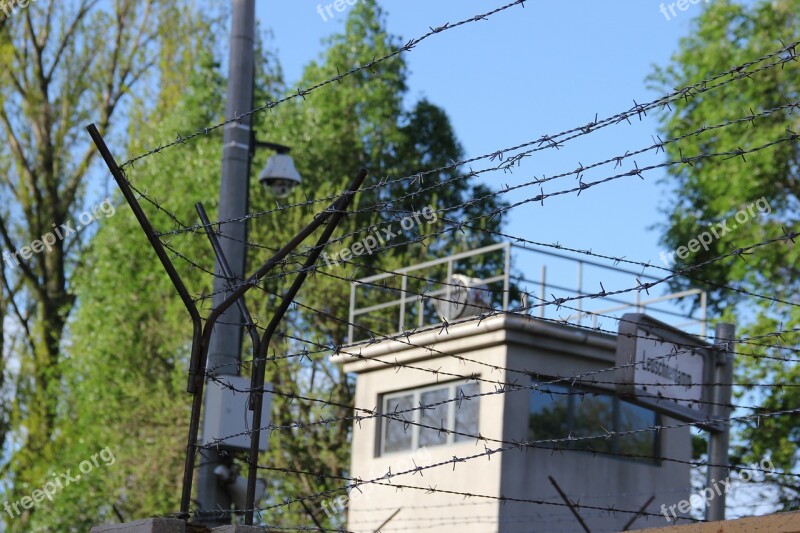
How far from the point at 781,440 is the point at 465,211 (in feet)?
41.7

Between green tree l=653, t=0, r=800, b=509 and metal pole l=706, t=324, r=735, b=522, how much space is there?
14.3 meters

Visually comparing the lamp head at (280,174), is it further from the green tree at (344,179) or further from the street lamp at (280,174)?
the green tree at (344,179)

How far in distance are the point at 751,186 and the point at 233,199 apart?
16.8 meters

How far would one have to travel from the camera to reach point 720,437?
1053 centimetres

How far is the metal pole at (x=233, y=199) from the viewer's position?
11180mm

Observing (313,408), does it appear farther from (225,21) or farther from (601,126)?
(601,126)

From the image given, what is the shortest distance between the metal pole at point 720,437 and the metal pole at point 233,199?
12.1ft

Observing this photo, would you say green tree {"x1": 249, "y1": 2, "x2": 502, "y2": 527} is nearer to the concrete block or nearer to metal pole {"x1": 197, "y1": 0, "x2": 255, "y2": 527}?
metal pole {"x1": 197, "y1": 0, "x2": 255, "y2": 527}

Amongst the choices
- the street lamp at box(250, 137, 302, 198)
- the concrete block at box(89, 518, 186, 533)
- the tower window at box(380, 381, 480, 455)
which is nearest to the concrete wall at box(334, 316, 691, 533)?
the tower window at box(380, 381, 480, 455)

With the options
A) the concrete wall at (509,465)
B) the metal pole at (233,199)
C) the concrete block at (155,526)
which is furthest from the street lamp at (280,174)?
the concrete block at (155,526)

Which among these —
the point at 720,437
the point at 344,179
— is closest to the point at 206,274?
the point at 344,179

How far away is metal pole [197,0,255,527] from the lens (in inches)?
440

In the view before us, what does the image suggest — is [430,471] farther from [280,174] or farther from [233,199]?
[233,199]

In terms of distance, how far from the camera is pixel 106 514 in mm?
29891
